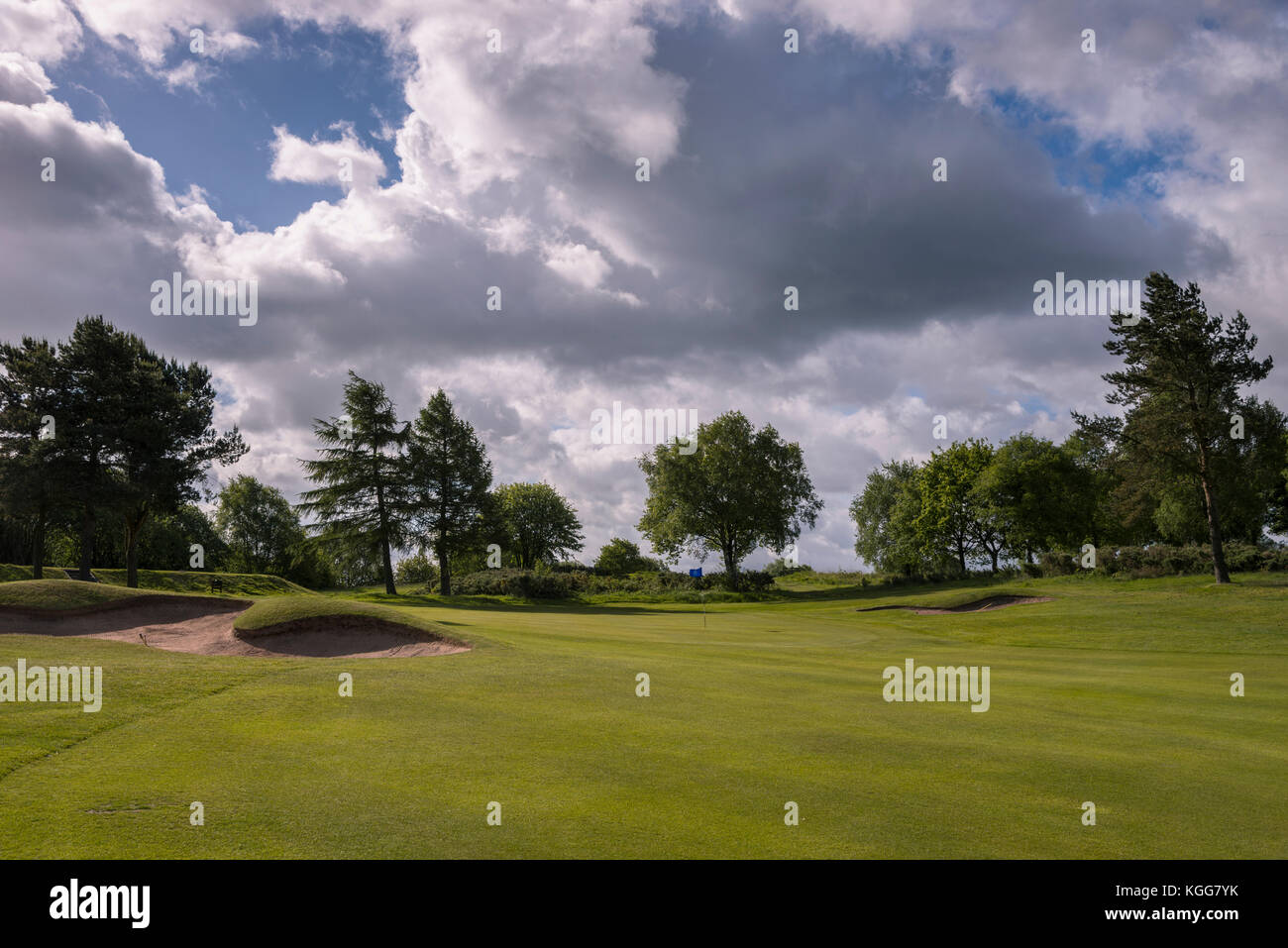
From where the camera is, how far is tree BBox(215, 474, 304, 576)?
97.9m

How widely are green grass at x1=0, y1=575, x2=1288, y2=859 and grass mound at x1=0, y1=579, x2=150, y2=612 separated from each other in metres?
4.65

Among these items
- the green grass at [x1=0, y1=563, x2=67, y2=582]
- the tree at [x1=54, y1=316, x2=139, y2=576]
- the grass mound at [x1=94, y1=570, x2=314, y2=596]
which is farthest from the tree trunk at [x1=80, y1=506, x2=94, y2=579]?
the green grass at [x1=0, y1=563, x2=67, y2=582]

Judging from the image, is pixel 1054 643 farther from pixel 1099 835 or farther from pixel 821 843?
pixel 821 843

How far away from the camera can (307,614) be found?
2191cm

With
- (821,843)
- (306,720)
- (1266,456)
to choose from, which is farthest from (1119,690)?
(1266,456)

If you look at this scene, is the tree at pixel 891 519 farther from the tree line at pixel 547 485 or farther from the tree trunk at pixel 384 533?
the tree trunk at pixel 384 533

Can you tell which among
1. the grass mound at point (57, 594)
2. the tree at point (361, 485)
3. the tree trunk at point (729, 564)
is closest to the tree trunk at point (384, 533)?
the tree at point (361, 485)

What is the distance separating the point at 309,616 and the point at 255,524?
8922cm

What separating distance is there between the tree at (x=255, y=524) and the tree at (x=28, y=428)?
55432mm

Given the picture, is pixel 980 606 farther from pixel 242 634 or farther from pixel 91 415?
pixel 91 415

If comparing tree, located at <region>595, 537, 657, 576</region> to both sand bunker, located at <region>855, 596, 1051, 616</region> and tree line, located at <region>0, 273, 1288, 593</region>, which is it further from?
sand bunker, located at <region>855, 596, 1051, 616</region>

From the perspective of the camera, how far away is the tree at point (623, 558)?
330 ft
